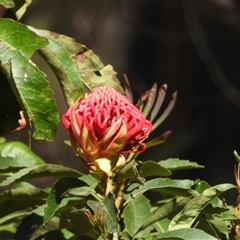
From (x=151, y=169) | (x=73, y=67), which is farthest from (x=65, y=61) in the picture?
(x=151, y=169)

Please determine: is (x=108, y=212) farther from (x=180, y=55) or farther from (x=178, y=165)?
(x=180, y=55)

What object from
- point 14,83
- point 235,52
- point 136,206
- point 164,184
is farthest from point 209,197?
point 235,52

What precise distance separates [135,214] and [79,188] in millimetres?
132

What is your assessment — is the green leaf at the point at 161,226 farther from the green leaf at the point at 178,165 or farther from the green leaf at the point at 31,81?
the green leaf at the point at 31,81

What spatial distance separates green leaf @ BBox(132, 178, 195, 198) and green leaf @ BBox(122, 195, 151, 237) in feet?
0.19

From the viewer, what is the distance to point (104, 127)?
953 mm

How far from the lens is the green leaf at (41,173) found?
1.00 metres

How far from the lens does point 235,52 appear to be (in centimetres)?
397

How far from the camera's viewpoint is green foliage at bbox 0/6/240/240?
0.93 meters

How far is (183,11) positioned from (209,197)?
3.27 metres

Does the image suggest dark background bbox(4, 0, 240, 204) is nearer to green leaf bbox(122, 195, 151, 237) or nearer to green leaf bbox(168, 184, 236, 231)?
green leaf bbox(122, 195, 151, 237)

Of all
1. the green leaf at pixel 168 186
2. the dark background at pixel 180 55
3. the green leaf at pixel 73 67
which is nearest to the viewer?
the green leaf at pixel 168 186

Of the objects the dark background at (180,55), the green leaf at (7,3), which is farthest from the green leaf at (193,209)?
the dark background at (180,55)

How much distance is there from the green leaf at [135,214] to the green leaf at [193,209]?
10 cm
